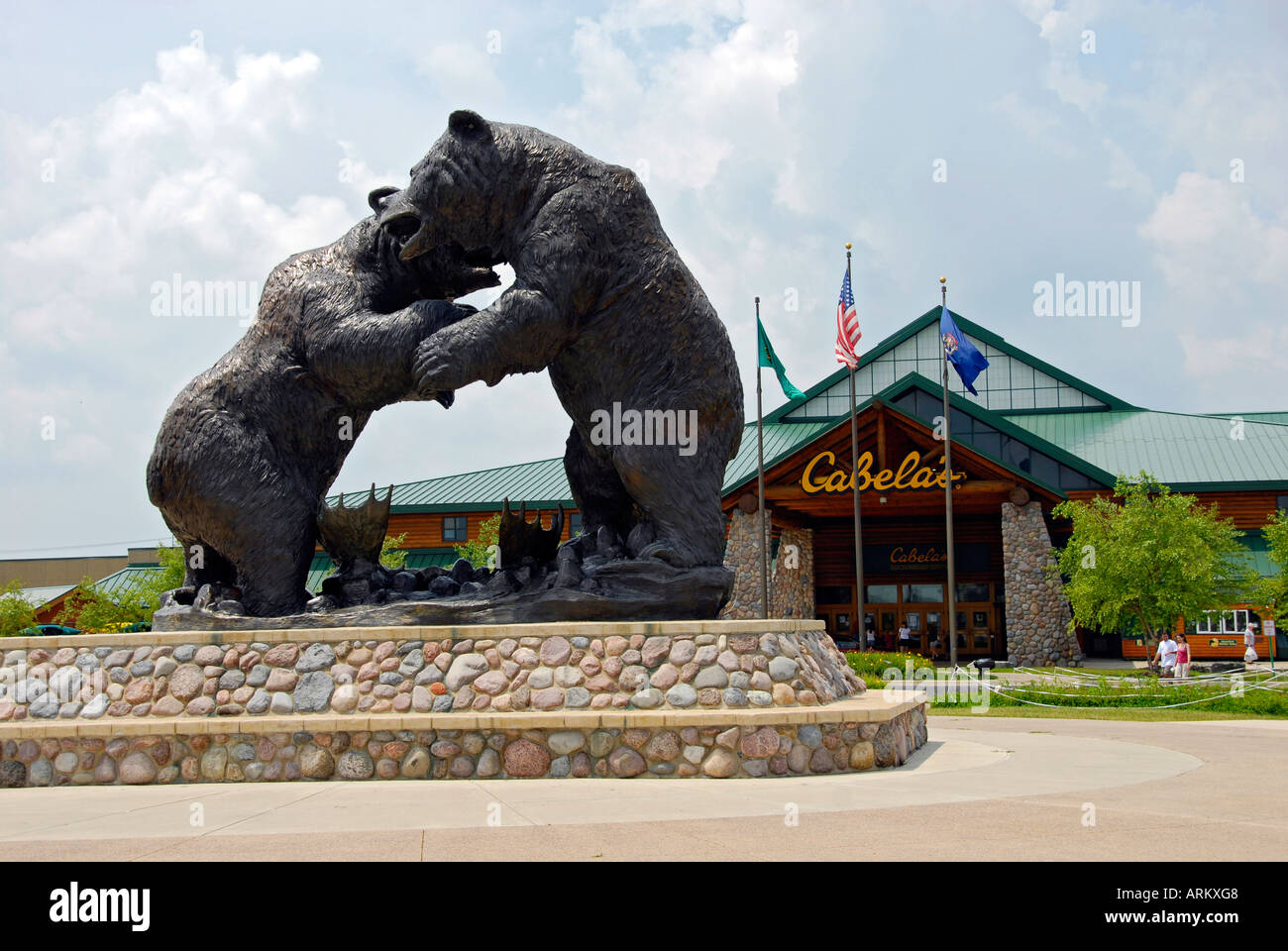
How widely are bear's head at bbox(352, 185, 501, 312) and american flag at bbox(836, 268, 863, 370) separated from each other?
17.5 m

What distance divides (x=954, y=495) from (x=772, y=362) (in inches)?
258

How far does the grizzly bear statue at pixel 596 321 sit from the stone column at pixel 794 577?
22.5 meters

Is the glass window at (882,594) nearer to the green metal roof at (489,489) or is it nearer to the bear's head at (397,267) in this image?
the green metal roof at (489,489)

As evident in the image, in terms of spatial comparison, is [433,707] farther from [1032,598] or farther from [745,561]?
[1032,598]

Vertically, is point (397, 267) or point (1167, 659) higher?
point (397, 267)

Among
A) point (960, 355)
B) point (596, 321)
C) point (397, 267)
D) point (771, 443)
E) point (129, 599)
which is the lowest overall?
point (129, 599)

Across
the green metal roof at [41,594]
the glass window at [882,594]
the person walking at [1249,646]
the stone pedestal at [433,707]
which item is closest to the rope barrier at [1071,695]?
the person walking at [1249,646]

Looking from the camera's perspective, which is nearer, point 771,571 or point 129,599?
point 129,599

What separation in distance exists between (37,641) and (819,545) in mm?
28554

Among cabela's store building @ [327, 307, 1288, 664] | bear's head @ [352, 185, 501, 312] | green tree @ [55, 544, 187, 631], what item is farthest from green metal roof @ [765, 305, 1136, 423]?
bear's head @ [352, 185, 501, 312]

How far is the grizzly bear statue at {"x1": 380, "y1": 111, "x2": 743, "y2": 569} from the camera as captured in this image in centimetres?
757

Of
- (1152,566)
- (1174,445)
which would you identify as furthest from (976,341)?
(1152,566)

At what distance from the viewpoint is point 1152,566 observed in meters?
25.5

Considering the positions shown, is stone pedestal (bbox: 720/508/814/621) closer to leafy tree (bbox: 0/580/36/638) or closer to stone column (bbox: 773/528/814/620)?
stone column (bbox: 773/528/814/620)
